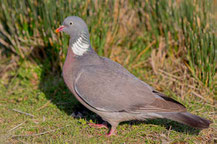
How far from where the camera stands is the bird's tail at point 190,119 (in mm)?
3543

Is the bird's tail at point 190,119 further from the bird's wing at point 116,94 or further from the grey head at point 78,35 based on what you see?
the grey head at point 78,35

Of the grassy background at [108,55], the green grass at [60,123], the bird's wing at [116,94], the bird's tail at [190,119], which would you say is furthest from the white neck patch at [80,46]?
the bird's tail at [190,119]

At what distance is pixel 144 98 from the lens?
382 cm

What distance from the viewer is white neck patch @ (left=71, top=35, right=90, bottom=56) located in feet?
13.9

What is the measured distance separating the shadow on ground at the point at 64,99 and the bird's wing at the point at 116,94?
459 mm

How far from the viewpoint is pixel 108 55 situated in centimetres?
570

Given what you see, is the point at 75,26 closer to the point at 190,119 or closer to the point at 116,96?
the point at 116,96

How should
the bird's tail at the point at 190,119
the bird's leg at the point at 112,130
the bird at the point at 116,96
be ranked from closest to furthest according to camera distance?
the bird's tail at the point at 190,119 < the bird at the point at 116,96 < the bird's leg at the point at 112,130

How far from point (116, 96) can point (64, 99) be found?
1.51 meters

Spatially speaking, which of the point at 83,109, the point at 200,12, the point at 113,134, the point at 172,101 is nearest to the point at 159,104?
the point at 172,101

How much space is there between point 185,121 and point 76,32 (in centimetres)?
197

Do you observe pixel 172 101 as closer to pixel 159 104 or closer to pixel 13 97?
pixel 159 104

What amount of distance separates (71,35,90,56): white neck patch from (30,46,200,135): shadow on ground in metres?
1.00

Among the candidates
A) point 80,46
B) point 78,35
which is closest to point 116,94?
point 80,46
